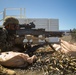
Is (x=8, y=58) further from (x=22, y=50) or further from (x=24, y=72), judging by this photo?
(x=22, y=50)

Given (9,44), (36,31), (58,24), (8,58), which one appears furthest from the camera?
(58,24)

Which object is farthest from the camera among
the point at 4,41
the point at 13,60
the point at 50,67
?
the point at 4,41

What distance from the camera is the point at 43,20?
55.4ft

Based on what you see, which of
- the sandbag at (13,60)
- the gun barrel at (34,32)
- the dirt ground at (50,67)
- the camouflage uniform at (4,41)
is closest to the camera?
the dirt ground at (50,67)

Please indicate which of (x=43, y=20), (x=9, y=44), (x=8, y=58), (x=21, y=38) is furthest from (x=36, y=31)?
(x=43, y=20)

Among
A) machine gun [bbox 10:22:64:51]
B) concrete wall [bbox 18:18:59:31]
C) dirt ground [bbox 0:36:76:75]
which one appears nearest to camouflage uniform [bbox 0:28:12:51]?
machine gun [bbox 10:22:64:51]

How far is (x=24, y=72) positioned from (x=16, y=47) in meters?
2.96

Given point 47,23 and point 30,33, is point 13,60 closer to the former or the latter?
point 30,33

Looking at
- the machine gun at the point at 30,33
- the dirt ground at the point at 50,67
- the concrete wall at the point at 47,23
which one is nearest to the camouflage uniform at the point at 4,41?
the machine gun at the point at 30,33

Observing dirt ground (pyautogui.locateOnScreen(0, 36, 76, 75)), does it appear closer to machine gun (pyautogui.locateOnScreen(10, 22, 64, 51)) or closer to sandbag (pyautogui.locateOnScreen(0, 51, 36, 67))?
sandbag (pyautogui.locateOnScreen(0, 51, 36, 67))

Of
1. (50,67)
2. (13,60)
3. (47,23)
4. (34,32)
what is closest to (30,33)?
(34,32)

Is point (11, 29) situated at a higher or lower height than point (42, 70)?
higher

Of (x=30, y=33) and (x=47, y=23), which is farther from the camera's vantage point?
(x=47, y=23)

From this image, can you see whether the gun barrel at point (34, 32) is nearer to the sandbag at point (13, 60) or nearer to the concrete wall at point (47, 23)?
the sandbag at point (13, 60)
